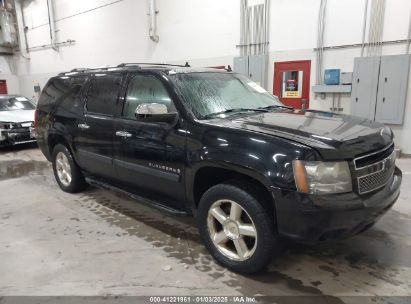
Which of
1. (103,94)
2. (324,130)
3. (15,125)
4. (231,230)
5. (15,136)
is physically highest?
(103,94)

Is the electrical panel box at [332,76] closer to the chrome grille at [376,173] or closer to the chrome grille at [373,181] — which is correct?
the chrome grille at [376,173]

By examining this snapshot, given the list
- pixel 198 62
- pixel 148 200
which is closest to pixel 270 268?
pixel 148 200

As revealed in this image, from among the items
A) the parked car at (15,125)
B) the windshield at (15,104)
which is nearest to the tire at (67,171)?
the parked car at (15,125)

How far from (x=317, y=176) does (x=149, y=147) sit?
59.6 inches

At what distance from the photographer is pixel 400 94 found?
6.07 m

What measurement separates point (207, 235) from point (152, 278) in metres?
0.54

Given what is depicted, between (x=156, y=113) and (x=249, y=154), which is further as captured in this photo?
(x=156, y=113)

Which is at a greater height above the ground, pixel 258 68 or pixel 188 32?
pixel 188 32

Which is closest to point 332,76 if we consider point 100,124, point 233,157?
point 100,124

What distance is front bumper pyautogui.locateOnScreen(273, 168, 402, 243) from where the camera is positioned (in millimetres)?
2010

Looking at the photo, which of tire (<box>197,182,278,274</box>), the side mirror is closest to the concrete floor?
tire (<box>197,182,278,274</box>)

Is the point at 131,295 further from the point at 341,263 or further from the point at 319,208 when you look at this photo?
the point at 341,263

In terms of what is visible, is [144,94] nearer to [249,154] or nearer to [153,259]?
[249,154]

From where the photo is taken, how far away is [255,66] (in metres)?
7.68
